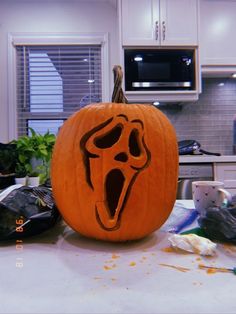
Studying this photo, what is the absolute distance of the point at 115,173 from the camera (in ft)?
1.71

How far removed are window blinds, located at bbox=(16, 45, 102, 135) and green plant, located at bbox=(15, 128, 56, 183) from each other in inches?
51.2

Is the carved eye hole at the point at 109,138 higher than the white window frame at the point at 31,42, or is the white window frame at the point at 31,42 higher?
the white window frame at the point at 31,42

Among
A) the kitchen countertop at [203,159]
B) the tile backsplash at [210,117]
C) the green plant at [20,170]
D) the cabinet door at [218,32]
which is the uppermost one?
the cabinet door at [218,32]

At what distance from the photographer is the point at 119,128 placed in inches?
20.7

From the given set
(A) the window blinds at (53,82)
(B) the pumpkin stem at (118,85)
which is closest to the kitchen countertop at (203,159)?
(A) the window blinds at (53,82)

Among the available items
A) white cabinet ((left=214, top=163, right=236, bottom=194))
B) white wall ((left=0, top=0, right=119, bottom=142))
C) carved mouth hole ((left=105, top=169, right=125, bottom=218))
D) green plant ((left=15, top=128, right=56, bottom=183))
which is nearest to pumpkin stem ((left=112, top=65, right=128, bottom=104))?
carved mouth hole ((left=105, top=169, right=125, bottom=218))

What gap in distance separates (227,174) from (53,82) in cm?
174

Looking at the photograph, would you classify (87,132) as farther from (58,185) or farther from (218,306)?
(218,306)

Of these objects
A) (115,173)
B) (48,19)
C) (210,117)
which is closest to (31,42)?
(48,19)

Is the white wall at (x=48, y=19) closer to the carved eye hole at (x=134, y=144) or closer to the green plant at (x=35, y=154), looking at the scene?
the green plant at (x=35, y=154)

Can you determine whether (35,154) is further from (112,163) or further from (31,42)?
(31,42)

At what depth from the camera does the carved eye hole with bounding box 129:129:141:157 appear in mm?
525

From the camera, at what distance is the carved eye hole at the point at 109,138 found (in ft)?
1.71

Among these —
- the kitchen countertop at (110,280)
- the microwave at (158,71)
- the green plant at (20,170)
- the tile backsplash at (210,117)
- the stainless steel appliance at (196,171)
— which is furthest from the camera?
the tile backsplash at (210,117)
